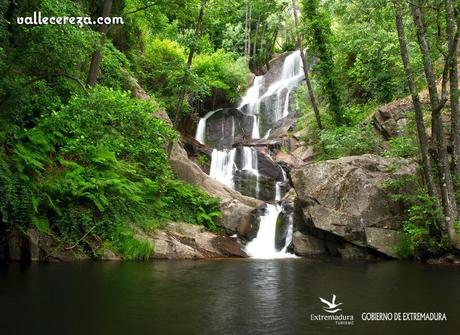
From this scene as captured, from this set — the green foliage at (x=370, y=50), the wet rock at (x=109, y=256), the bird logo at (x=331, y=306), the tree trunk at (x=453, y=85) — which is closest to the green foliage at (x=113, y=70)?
the wet rock at (x=109, y=256)

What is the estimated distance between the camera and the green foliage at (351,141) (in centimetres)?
2181

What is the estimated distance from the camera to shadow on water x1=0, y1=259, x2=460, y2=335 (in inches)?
281

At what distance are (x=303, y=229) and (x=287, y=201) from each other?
13.6ft

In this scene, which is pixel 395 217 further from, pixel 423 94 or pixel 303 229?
pixel 423 94

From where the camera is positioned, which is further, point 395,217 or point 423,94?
point 423,94

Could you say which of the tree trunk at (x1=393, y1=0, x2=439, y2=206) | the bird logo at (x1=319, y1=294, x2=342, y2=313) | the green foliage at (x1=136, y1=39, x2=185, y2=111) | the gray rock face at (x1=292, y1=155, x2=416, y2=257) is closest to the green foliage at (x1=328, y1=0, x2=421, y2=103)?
the tree trunk at (x1=393, y1=0, x2=439, y2=206)

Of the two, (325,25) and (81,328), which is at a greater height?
(325,25)

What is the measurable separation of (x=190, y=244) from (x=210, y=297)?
846cm

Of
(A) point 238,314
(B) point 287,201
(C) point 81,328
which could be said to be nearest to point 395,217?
(B) point 287,201

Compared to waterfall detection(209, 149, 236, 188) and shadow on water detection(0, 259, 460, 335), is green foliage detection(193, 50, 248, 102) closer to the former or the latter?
waterfall detection(209, 149, 236, 188)

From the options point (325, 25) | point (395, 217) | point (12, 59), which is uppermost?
point (325, 25)

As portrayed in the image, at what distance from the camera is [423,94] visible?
72.3 feet

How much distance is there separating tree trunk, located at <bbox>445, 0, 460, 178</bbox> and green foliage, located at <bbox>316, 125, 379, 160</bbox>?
5296 millimetres

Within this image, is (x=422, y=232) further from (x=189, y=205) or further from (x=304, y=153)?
(x=304, y=153)
